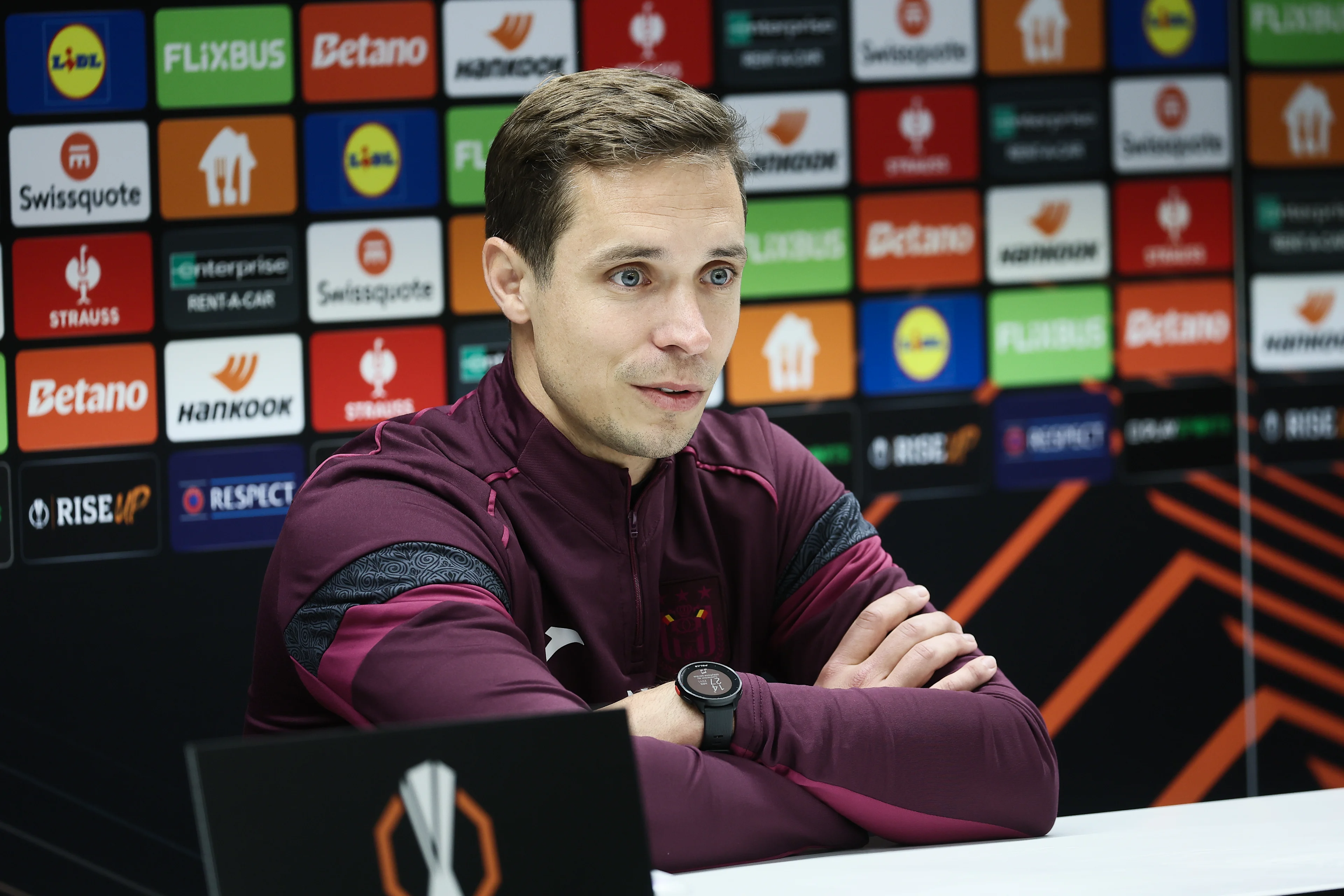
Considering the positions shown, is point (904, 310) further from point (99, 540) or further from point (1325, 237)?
point (99, 540)

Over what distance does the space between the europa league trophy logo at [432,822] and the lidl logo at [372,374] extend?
1.72m

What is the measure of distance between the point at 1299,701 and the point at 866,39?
1660 millimetres

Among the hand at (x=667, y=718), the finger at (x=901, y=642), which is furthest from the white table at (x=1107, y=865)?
the finger at (x=901, y=642)

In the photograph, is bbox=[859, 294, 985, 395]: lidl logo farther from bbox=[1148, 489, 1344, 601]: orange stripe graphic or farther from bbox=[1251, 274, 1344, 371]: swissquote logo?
bbox=[1251, 274, 1344, 371]: swissquote logo

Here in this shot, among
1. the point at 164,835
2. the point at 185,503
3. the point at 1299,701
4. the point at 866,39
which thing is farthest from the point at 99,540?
the point at 1299,701

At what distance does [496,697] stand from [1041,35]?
2.07 metres

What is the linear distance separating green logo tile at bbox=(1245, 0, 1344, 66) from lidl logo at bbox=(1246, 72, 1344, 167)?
0.11 ft

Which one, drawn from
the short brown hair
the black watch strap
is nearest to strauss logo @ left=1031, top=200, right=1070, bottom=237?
the short brown hair

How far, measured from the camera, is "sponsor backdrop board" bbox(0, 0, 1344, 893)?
7.20 feet

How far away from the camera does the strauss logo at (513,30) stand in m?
2.31

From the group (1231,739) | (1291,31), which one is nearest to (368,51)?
(1291,31)

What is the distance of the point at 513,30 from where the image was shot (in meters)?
2.32

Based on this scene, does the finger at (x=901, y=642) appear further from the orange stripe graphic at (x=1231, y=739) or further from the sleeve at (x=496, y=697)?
the orange stripe graphic at (x=1231, y=739)

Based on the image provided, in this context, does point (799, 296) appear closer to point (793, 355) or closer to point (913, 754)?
point (793, 355)
